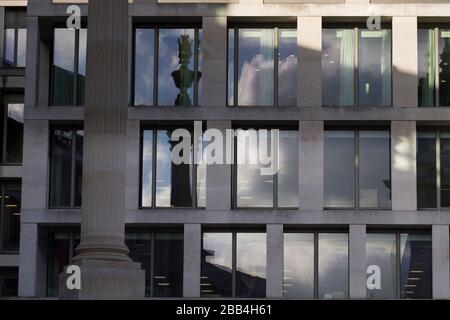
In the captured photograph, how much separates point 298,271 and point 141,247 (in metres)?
7.44

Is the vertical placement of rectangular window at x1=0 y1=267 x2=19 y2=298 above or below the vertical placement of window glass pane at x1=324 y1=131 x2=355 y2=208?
below

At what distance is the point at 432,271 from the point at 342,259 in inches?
163

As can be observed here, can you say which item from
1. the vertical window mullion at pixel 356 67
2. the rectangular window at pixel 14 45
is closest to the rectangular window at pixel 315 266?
the vertical window mullion at pixel 356 67

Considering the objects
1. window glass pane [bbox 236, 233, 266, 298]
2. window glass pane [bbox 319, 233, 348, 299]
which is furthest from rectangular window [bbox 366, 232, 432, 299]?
window glass pane [bbox 236, 233, 266, 298]

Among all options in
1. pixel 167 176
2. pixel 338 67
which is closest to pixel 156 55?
pixel 167 176

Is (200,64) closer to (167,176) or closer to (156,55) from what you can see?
(156,55)

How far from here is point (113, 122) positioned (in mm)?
32938

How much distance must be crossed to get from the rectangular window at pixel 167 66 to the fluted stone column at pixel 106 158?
42.2ft

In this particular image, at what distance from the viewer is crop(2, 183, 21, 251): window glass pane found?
5056 cm

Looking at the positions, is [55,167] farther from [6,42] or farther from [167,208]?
[6,42]

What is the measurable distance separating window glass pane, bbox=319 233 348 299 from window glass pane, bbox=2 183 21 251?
16155mm

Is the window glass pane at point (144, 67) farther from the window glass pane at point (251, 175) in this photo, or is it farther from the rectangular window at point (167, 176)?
the window glass pane at point (251, 175)

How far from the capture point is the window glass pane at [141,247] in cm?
4541

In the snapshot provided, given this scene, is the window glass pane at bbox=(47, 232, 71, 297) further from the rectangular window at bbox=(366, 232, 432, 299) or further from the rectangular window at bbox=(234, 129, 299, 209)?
the rectangular window at bbox=(366, 232, 432, 299)
